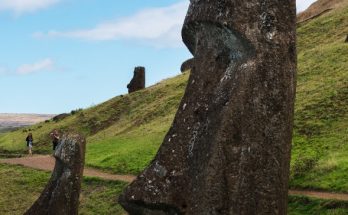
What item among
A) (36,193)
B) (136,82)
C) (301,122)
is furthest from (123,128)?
(36,193)

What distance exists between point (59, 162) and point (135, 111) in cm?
4260

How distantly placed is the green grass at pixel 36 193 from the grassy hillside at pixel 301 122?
9.41ft

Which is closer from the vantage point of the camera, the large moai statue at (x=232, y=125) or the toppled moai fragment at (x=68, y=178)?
the large moai statue at (x=232, y=125)

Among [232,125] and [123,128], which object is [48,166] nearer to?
[123,128]

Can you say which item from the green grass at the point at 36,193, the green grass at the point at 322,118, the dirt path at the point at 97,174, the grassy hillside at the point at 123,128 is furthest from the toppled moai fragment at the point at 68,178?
the grassy hillside at the point at 123,128

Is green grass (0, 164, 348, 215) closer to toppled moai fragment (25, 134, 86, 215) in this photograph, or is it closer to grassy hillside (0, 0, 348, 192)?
grassy hillside (0, 0, 348, 192)

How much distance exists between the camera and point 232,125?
24.5 ft

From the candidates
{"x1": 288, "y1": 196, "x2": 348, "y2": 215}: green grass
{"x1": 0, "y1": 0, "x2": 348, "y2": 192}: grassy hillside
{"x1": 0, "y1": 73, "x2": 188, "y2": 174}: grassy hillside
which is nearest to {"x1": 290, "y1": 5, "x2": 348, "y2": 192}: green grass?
{"x1": 0, "y1": 0, "x2": 348, "y2": 192}: grassy hillside

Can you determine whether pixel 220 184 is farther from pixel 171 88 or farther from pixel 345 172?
pixel 171 88

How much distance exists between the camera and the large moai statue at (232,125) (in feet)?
24.2

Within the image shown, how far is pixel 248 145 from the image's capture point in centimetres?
743

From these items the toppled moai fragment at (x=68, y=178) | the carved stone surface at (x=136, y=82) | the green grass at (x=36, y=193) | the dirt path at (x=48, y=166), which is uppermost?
the carved stone surface at (x=136, y=82)

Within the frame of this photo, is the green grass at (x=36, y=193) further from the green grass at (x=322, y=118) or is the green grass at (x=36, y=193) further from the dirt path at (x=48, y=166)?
the green grass at (x=322, y=118)

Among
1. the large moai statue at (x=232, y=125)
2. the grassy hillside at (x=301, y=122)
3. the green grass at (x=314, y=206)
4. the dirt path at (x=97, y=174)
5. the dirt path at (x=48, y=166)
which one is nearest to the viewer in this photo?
the large moai statue at (x=232, y=125)
